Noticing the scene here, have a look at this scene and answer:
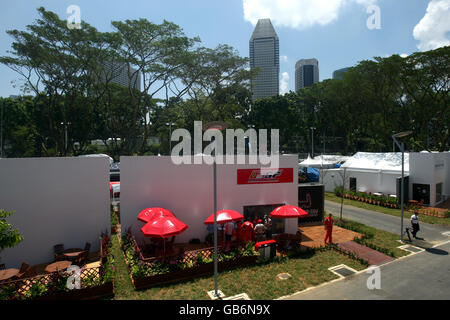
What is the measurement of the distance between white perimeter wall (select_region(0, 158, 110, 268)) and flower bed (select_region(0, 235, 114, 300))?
316cm

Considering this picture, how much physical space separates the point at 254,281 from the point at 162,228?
4.10 metres

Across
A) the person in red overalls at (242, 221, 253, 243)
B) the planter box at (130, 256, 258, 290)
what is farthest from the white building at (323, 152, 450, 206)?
the planter box at (130, 256, 258, 290)

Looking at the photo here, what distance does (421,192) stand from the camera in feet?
73.8

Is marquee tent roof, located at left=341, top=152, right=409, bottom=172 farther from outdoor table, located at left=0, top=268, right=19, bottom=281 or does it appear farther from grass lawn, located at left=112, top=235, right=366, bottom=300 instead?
outdoor table, located at left=0, top=268, right=19, bottom=281

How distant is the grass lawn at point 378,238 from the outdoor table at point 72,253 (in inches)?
553

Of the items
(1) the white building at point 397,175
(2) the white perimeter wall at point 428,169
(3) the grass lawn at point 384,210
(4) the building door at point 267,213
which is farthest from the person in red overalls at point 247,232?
(2) the white perimeter wall at point 428,169

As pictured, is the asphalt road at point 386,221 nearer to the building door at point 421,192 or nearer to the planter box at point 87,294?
the building door at point 421,192

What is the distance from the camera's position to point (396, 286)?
29.3 ft

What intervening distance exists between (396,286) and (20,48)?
38.2 metres

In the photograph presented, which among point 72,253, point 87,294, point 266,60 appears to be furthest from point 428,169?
point 266,60

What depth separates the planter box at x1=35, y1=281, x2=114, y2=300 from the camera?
26.6 feet

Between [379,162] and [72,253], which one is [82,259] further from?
[379,162]
